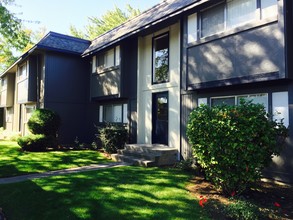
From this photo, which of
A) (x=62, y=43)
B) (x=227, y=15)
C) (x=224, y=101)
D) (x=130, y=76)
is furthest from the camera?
(x=62, y=43)

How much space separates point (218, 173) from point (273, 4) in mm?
5041

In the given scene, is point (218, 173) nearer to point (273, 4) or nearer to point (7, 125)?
point (273, 4)

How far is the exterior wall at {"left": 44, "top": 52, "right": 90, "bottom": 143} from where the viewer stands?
15445 mm

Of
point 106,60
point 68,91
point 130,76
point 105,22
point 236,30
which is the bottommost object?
point 68,91

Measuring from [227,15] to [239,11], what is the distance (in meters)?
0.43

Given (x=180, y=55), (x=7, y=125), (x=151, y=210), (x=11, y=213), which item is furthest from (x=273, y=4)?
(x=7, y=125)

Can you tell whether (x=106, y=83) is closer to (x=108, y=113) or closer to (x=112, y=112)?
(x=112, y=112)

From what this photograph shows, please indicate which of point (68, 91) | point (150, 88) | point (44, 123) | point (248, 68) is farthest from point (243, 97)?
point (68, 91)

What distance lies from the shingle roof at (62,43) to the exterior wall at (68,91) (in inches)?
18.2

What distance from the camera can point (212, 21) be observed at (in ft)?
28.8

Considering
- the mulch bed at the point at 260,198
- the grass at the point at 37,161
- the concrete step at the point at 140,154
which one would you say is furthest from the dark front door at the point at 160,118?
the mulch bed at the point at 260,198

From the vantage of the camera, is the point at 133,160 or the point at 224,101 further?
the point at 133,160

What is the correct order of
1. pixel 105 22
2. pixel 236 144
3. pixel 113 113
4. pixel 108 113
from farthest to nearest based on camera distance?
pixel 105 22
pixel 108 113
pixel 113 113
pixel 236 144

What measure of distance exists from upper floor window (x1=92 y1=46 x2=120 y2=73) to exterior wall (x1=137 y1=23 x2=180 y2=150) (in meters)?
1.54
